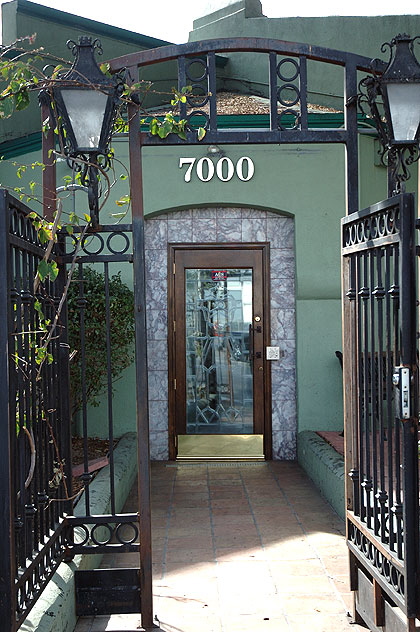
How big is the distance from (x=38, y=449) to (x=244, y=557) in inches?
88.9

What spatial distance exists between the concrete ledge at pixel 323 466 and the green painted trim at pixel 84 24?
18.8 ft

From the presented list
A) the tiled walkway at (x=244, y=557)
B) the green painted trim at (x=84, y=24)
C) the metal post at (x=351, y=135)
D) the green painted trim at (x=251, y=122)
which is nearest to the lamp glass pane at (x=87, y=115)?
the metal post at (x=351, y=135)

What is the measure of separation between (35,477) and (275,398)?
541 centimetres

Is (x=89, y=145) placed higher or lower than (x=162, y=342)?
higher

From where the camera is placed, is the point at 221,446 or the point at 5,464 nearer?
the point at 5,464

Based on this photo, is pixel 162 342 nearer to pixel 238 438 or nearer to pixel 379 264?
pixel 238 438

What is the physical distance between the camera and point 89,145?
395cm

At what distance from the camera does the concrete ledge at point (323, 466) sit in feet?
20.1

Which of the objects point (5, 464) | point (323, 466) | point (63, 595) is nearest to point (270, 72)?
point (5, 464)

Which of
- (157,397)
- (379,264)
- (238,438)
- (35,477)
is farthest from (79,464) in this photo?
(379,264)

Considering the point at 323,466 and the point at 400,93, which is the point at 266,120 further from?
the point at 400,93

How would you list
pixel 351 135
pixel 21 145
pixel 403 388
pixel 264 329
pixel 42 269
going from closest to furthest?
pixel 403 388 → pixel 42 269 → pixel 351 135 → pixel 264 329 → pixel 21 145

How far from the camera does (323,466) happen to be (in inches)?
267

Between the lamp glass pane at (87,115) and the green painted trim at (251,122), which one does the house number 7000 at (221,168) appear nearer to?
the green painted trim at (251,122)
